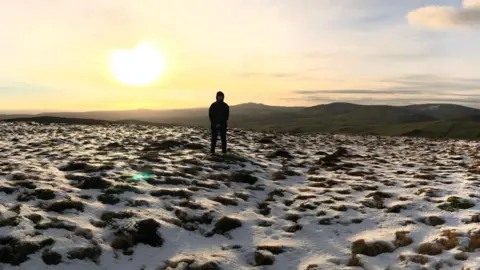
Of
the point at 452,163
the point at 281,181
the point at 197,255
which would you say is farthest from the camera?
the point at 452,163

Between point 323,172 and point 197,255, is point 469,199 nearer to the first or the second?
point 323,172

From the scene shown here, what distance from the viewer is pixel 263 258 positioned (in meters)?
7.61

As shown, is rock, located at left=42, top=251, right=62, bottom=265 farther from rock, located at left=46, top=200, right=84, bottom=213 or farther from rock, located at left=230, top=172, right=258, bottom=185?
rock, located at left=230, top=172, right=258, bottom=185

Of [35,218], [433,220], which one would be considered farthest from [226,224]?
[433,220]

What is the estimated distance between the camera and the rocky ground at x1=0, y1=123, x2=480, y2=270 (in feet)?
24.5

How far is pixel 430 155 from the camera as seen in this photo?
23.3 metres

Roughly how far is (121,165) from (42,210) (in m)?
5.65

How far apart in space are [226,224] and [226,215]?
66cm

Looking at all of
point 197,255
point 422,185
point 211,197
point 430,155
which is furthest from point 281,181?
point 430,155

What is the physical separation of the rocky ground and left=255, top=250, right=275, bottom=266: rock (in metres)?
0.04

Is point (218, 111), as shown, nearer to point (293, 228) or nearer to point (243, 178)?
point (243, 178)

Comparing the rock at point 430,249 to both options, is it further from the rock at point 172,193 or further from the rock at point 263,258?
the rock at point 172,193

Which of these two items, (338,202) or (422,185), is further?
(422,185)

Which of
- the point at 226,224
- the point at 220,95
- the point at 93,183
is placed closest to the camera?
the point at 226,224
